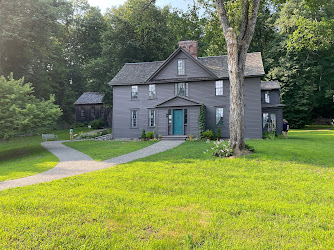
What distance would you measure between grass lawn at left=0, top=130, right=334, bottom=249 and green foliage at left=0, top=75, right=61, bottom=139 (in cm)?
925

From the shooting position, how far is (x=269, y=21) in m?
39.1

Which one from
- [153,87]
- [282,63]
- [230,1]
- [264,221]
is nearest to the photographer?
[264,221]

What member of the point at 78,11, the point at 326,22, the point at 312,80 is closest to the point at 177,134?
the point at 326,22

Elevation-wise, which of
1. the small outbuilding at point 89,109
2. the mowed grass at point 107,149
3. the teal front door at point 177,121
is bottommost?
the mowed grass at point 107,149

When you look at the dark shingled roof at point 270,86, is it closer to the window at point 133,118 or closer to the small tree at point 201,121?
the small tree at point 201,121

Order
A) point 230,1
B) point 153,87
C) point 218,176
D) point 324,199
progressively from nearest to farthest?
point 324,199 → point 218,176 → point 230,1 → point 153,87

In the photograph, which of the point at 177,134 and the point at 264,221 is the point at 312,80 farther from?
the point at 264,221

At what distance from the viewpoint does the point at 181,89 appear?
22078 millimetres

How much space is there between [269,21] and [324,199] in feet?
137

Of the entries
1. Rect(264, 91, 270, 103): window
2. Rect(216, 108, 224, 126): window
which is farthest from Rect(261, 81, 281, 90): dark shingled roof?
Rect(216, 108, 224, 126): window

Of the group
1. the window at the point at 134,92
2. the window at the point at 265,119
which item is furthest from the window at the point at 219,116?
the window at the point at 134,92

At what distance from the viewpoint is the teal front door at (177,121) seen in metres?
21.5

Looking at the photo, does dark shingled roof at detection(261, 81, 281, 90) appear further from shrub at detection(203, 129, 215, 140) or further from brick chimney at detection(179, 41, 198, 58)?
shrub at detection(203, 129, 215, 140)

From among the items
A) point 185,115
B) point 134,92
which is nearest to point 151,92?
point 134,92
